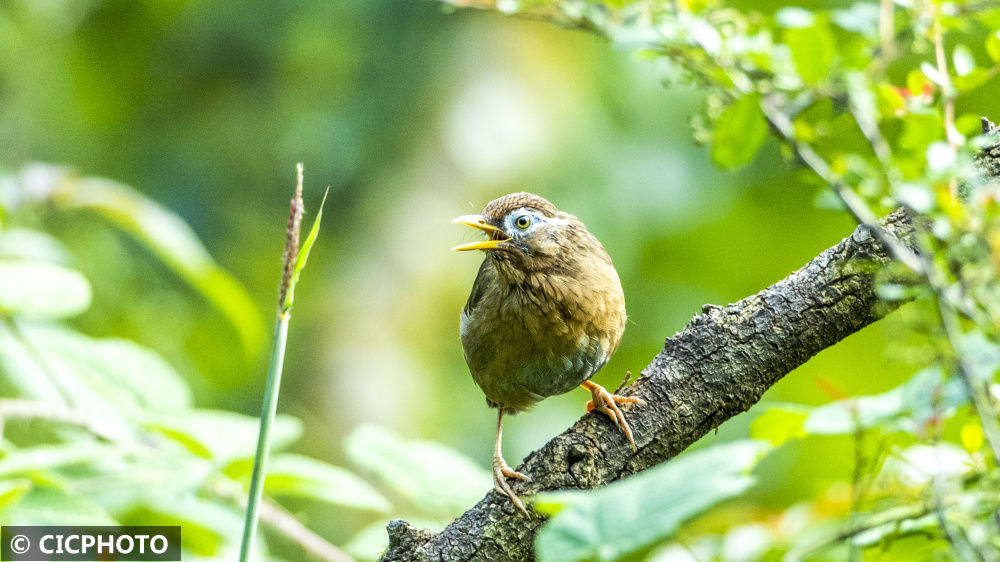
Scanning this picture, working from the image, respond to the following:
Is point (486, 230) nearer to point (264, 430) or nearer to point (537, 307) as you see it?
point (537, 307)

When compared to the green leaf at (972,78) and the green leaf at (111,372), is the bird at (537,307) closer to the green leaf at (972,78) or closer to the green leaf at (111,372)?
the green leaf at (111,372)

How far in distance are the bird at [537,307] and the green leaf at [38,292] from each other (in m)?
1.29

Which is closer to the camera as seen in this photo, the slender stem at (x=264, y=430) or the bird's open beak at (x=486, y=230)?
the slender stem at (x=264, y=430)

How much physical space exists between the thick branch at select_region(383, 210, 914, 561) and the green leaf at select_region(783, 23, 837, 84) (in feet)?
1.29

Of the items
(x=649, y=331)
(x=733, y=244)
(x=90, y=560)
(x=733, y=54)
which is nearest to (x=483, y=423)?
(x=649, y=331)

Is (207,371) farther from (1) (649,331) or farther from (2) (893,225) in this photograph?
(2) (893,225)

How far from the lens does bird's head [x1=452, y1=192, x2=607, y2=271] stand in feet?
11.3

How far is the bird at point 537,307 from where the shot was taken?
131 inches

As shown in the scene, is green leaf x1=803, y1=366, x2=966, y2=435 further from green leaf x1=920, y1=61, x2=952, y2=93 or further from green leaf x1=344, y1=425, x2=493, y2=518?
green leaf x1=344, y1=425, x2=493, y2=518

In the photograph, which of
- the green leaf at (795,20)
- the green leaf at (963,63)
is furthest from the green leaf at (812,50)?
the green leaf at (963,63)

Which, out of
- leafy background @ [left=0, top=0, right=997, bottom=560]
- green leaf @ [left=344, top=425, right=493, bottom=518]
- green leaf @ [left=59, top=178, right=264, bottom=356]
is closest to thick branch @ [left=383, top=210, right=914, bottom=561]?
green leaf @ [left=344, top=425, right=493, bottom=518]

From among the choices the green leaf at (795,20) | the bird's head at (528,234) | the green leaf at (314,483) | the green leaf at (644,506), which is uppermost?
the bird's head at (528,234)

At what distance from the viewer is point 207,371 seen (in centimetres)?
730

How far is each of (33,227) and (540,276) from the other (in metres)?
3.35
